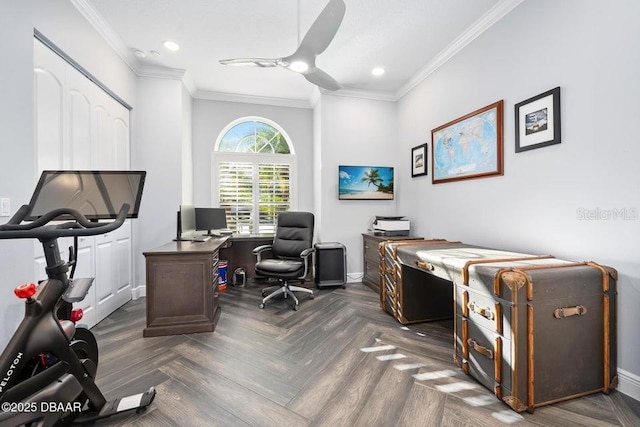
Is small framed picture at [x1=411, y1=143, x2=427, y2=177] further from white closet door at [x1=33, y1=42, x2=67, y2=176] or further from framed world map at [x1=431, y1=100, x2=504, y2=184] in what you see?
white closet door at [x1=33, y1=42, x2=67, y2=176]

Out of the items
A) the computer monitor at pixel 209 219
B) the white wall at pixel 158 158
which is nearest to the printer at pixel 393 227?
the computer monitor at pixel 209 219

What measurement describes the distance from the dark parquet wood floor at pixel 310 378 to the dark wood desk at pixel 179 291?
0.12 metres

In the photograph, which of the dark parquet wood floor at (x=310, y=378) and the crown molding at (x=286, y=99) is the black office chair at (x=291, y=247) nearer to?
the dark parquet wood floor at (x=310, y=378)

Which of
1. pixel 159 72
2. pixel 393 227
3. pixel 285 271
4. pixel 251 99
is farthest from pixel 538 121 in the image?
pixel 159 72

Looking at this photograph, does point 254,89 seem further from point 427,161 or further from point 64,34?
point 427,161

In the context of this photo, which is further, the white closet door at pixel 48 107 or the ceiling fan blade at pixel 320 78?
the ceiling fan blade at pixel 320 78

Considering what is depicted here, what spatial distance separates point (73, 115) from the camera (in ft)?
7.65

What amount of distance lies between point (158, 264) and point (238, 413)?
1.50 metres

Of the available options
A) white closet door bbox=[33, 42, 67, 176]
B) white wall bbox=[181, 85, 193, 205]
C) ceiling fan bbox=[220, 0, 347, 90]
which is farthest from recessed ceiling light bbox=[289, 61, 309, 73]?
white wall bbox=[181, 85, 193, 205]

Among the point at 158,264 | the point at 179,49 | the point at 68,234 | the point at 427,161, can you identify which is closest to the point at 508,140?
the point at 427,161

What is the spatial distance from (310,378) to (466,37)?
Result: 350cm

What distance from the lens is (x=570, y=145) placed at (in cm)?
188

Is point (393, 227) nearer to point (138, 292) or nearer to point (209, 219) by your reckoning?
point (209, 219)

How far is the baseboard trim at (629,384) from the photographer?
155cm
